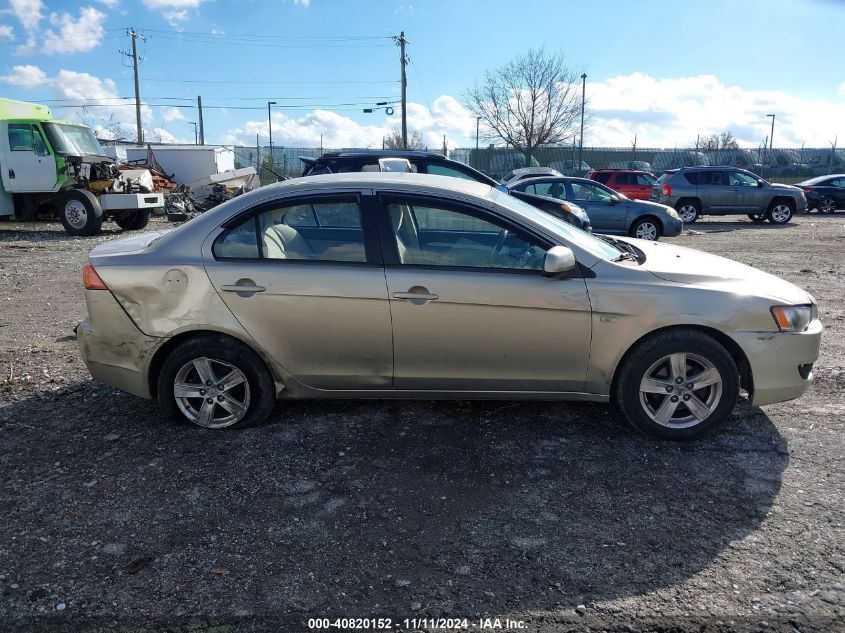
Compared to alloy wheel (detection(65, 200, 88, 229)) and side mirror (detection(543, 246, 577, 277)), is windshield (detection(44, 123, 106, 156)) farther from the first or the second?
side mirror (detection(543, 246, 577, 277))

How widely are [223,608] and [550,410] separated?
258 centimetres

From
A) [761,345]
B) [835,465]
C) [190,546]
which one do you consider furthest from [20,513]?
[835,465]

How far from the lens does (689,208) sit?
19.7 metres

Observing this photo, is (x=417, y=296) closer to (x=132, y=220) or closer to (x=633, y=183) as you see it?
(x=132, y=220)

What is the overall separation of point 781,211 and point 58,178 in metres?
19.7

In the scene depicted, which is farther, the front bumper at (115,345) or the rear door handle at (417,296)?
the front bumper at (115,345)

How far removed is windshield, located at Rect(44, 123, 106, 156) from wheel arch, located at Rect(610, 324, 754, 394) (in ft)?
51.8

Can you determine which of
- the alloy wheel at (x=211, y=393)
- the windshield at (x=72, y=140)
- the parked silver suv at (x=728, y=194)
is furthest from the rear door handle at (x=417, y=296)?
the parked silver suv at (x=728, y=194)

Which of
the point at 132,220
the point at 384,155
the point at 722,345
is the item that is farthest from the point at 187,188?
the point at 722,345

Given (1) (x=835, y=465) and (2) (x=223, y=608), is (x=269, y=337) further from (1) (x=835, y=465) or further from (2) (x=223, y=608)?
(1) (x=835, y=465)

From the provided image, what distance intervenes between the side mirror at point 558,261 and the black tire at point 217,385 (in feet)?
6.09

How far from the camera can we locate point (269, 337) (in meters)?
4.04

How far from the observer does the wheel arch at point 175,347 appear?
161 inches

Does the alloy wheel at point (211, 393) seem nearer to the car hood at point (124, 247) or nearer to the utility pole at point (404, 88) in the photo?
the car hood at point (124, 247)
